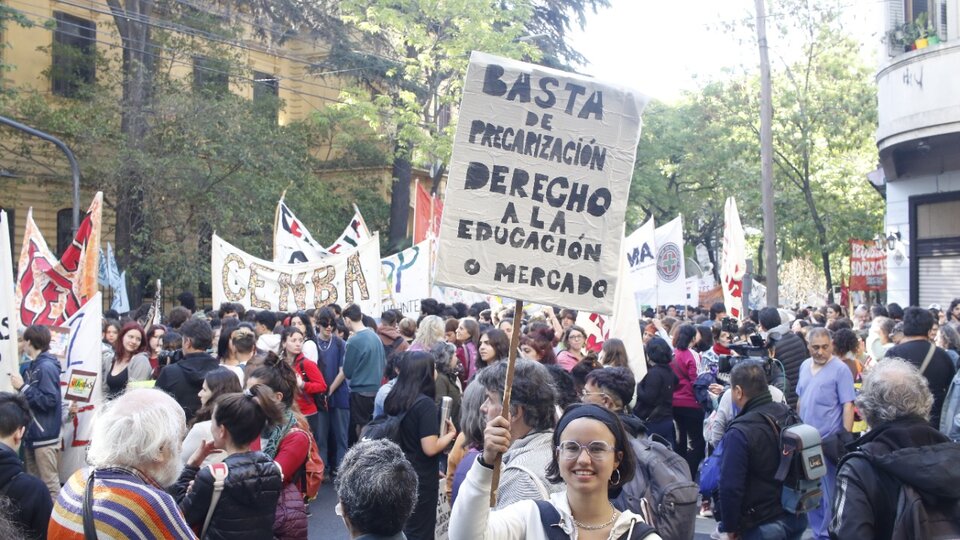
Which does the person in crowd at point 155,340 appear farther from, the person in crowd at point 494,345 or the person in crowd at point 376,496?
the person in crowd at point 376,496

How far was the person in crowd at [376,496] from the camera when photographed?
357 cm

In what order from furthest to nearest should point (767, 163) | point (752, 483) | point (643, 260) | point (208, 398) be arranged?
point (767, 163) → point (643, 260) → point (752, 483) → point (208, 398)

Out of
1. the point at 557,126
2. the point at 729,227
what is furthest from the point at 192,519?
the point at 729,227

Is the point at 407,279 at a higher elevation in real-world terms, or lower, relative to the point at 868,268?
lower

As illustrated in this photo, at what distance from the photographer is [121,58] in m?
28.9

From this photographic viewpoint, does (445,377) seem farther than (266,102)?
No

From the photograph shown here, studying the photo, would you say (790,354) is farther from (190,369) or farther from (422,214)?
(422,214)

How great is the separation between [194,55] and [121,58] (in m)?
2.61

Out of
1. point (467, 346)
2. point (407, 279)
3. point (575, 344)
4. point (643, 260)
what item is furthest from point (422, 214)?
point (575, 344)

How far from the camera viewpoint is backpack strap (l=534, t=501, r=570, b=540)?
3119mm

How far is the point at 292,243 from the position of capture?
1716 centimetres

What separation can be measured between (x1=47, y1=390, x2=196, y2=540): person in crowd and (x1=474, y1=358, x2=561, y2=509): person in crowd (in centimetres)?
126

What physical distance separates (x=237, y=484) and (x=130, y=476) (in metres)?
0.77

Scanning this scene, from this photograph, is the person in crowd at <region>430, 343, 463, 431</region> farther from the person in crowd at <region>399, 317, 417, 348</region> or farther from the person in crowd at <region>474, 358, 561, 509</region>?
the person in crowd at <region>399, 317, 417, 348</region>
